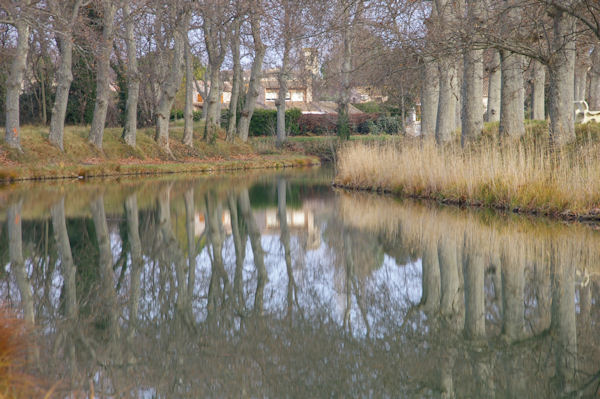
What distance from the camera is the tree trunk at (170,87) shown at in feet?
89.3

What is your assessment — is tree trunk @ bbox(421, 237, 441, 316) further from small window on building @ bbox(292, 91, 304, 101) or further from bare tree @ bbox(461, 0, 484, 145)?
small window on building @ bbox(292, 91, 304, 101)

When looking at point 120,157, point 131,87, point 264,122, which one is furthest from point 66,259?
point 264,122

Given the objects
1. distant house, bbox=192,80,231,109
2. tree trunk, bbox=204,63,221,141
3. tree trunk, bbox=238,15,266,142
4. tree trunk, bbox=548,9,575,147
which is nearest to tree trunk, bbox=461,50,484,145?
tree trunk, bbox=548,9,575,147

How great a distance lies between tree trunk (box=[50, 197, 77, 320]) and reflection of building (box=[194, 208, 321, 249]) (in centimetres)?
192

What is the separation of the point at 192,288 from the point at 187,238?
10.9ft

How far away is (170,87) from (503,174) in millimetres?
19042

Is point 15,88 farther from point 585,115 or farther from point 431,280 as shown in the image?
point 431,280

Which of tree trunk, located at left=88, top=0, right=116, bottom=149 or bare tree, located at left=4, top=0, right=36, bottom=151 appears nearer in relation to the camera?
bare tree, located at left=4, top=0, right=36, bottom=151

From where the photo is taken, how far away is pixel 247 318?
214 inches

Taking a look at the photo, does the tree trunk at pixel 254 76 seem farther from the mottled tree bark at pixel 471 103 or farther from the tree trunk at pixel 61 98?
the mottled tree bark at pixel 471 103

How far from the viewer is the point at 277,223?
466 inches

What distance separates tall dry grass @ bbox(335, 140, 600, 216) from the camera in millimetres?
10922

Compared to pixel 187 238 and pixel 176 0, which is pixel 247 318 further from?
pixel 176 0

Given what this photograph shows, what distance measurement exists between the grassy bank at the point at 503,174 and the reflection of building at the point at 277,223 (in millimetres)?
2854
